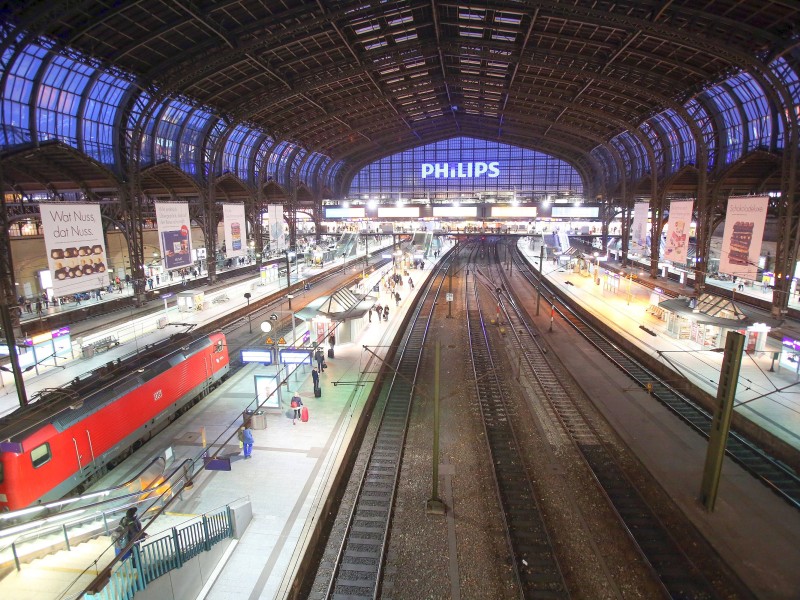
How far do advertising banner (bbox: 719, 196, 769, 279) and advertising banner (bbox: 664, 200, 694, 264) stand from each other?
3.60 metres

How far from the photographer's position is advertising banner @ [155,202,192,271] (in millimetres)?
24672

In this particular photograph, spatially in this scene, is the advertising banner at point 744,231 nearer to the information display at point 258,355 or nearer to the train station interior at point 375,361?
the train station interior at point 375,361

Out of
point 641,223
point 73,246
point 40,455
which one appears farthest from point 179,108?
point 641,223

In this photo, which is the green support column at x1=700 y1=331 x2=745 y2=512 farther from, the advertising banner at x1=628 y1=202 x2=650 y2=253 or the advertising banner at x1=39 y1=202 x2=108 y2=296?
the advertising banner at x1=628 y1=202 x2=650 y2=253

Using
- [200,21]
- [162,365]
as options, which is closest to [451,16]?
[200,21]

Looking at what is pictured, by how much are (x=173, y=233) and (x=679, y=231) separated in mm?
31165

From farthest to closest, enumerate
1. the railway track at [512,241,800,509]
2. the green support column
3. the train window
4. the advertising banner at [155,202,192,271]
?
1. the advertising banner at [155,202,192,271]
2. the railway track at [512,241,800,509]
3. the green support column
4. the train window

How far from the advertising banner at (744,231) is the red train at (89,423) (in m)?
26.9

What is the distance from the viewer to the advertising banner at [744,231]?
885 inches

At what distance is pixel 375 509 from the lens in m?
12.0

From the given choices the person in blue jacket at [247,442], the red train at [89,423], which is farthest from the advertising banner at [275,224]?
the person in blue jacket at [247,442]

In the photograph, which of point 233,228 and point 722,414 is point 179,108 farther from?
point 722,414

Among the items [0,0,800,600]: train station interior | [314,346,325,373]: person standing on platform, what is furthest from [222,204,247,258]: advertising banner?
[314,346,325,373]: person standing on platform

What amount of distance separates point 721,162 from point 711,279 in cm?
→ 1037
